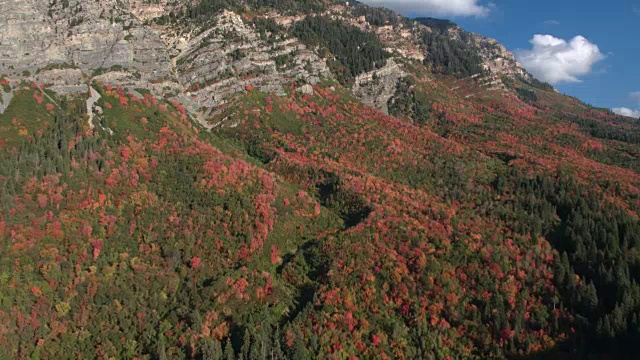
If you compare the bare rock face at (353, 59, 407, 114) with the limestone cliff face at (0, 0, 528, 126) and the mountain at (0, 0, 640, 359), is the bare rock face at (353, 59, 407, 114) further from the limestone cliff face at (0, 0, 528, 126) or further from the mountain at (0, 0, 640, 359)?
the mountain at (0, 0, 640, 359)

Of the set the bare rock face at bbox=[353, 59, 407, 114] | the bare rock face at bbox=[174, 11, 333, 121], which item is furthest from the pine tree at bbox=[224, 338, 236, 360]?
the bare rock face at bbox=[353, 59, 407, 114]

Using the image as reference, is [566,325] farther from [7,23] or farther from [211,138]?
Answer: [7,23]

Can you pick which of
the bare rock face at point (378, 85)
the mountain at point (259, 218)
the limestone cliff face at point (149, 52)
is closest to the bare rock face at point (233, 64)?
the limestone cliff face at point (149, 52)

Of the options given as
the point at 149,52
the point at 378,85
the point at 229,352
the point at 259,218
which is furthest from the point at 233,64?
the point at 229,352

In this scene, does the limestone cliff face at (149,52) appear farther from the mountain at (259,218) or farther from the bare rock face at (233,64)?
the mountain at (259,218)

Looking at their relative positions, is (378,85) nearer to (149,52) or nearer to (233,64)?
(233,64)
